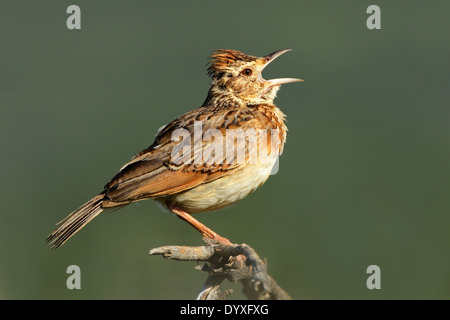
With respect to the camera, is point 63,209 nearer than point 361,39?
Yes

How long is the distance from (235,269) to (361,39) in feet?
65.7

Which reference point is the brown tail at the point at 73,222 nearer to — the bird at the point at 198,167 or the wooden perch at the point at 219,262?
the bird at the point at 198,167

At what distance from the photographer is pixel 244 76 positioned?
8875 millimetres

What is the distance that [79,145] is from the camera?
17953 millimetres

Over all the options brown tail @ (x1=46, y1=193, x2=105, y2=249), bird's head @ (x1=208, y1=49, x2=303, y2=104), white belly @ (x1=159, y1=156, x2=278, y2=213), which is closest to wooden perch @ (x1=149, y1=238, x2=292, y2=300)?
white belly @ (x1=159, y1=156, x2=278, y2=213)

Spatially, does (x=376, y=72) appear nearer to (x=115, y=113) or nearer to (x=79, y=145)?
(x=115, y=113)

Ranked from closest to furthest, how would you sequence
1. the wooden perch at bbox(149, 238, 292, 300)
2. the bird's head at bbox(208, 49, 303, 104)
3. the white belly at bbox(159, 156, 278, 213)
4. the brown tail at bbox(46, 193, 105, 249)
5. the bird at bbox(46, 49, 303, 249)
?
the wooden perch at bbox(149, 238, 292, 300)
the brown tail at bbox(46, 193, 105, 249)
the bird at bbox(46, 49, 303, 249)
the white belly at bbox(159, 156, 278, 213)
the bird's head at bbox(208, 49, 303, 104)

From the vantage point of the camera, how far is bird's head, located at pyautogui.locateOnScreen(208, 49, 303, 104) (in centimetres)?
886

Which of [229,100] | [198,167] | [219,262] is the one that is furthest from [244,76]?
[219,262]

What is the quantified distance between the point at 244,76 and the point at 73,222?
2.41 meters

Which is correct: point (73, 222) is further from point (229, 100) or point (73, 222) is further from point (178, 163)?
point (229, 100)

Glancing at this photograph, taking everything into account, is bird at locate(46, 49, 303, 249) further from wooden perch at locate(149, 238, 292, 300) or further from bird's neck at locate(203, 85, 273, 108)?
wooden perch at locate(149, 238, 292, 300)

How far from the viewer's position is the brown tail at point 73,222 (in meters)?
7.63

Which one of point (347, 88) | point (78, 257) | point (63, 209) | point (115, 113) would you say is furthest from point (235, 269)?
point (347, 88)
